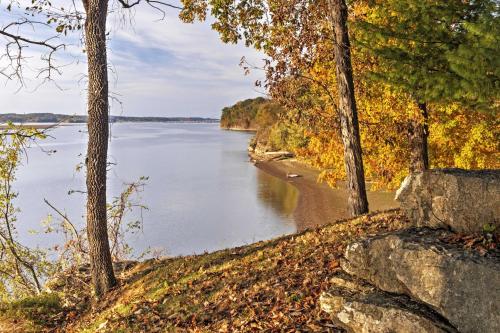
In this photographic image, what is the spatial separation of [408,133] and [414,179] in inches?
474

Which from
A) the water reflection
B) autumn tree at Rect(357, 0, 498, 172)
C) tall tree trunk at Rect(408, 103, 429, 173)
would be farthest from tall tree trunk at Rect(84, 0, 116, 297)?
the water reflection

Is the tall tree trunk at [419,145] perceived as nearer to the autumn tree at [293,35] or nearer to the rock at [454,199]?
the autumn tree at [293,35]

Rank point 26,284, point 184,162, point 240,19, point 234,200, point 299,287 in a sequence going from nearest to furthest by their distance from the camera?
point 299,287 → point 240,19 → point 26,284 → point 234,200 → point 184,162

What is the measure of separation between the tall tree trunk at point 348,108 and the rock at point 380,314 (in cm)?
651

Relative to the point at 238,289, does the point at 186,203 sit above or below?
below

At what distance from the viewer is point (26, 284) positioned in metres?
14.8

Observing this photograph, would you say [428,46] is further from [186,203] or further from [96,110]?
[186,203]

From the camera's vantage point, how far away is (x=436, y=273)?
5.10 meters

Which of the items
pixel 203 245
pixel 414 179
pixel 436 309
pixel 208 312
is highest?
pixel 414 179

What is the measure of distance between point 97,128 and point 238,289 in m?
4.89

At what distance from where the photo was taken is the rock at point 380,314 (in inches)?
195

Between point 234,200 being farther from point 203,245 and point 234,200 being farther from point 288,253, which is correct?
point 288,253

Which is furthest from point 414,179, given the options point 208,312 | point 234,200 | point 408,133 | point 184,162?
point 184,162

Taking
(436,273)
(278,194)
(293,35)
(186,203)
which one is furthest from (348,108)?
(278,194)
